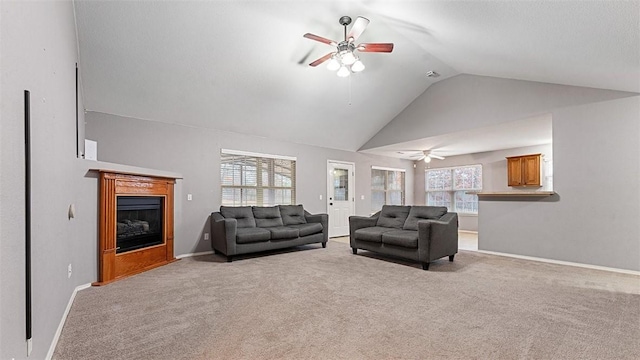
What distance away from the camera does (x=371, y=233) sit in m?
4.88

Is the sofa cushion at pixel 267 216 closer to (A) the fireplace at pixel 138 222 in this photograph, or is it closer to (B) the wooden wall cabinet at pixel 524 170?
(A) the fireplace at pixel 138 222

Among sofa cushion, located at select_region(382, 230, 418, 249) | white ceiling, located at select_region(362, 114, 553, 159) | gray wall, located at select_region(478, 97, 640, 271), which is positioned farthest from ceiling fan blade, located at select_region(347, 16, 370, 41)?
gray wall, located at select_region(478, 97, 640, 271)

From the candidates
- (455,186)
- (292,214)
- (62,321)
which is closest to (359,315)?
(62,321)

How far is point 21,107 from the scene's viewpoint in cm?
135

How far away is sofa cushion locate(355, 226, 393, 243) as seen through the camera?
15.7ft

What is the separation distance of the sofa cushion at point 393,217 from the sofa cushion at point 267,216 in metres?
1.97

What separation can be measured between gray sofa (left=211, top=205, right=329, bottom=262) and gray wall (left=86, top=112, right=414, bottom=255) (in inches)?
15.3

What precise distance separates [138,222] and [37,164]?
2920 millimetres

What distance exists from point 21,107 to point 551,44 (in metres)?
4.34

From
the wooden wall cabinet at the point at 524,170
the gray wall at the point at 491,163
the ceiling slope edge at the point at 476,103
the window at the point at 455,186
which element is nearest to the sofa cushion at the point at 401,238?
the ceiling slope edge at the point at 476,103

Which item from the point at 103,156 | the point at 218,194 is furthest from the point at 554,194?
the point at 103,156

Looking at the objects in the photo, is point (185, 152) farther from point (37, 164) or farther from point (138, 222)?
point (37, 164)

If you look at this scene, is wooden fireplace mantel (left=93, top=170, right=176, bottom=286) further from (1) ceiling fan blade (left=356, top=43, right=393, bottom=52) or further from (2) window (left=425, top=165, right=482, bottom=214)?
(2) window (left=425, top=165, right=482, bottom=214)

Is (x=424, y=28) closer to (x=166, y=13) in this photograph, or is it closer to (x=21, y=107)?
(x=166, y=13)
